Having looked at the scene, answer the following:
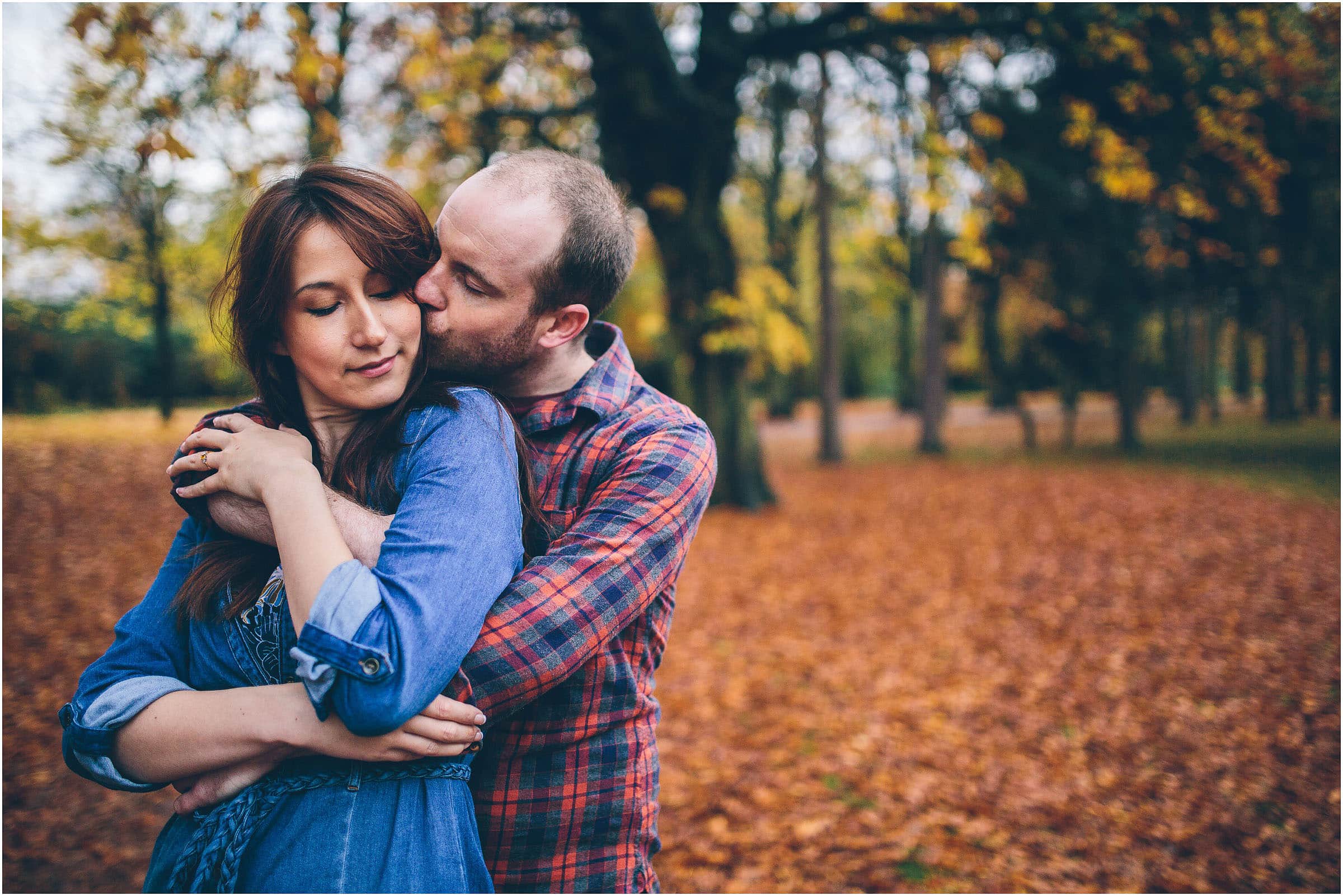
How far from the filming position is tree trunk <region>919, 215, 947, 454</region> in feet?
58.3

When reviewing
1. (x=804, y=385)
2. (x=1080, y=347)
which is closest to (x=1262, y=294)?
(x=1080, y=347)

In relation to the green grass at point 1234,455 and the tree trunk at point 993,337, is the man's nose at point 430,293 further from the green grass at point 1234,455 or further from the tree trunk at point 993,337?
the tree trunk at point 993,337

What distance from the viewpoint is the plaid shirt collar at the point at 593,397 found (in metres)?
1.70

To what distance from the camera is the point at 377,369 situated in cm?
147

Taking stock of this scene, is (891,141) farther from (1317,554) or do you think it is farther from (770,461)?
(770,461)

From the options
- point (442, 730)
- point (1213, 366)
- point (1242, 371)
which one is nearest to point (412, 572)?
point (442, 730)

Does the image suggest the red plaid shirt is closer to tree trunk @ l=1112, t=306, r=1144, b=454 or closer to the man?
the man

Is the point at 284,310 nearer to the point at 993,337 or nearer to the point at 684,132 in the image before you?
the point at 684,132

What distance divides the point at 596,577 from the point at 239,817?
705mm

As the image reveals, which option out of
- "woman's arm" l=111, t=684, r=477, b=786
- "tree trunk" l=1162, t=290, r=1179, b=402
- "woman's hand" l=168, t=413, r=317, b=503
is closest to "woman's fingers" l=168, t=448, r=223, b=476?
"woman's hand" l=168, t=413, r=317, b=503

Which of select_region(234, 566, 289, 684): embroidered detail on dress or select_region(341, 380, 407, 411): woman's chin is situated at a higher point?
select_region(341, 380, 407, 411): woman's chin

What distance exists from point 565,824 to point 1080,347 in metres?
20.4

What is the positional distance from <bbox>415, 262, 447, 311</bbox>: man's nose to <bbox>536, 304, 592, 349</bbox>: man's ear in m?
0.21

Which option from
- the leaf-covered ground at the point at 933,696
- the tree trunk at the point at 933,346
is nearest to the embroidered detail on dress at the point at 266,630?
the leaf-covered ground at the point at 933,696
